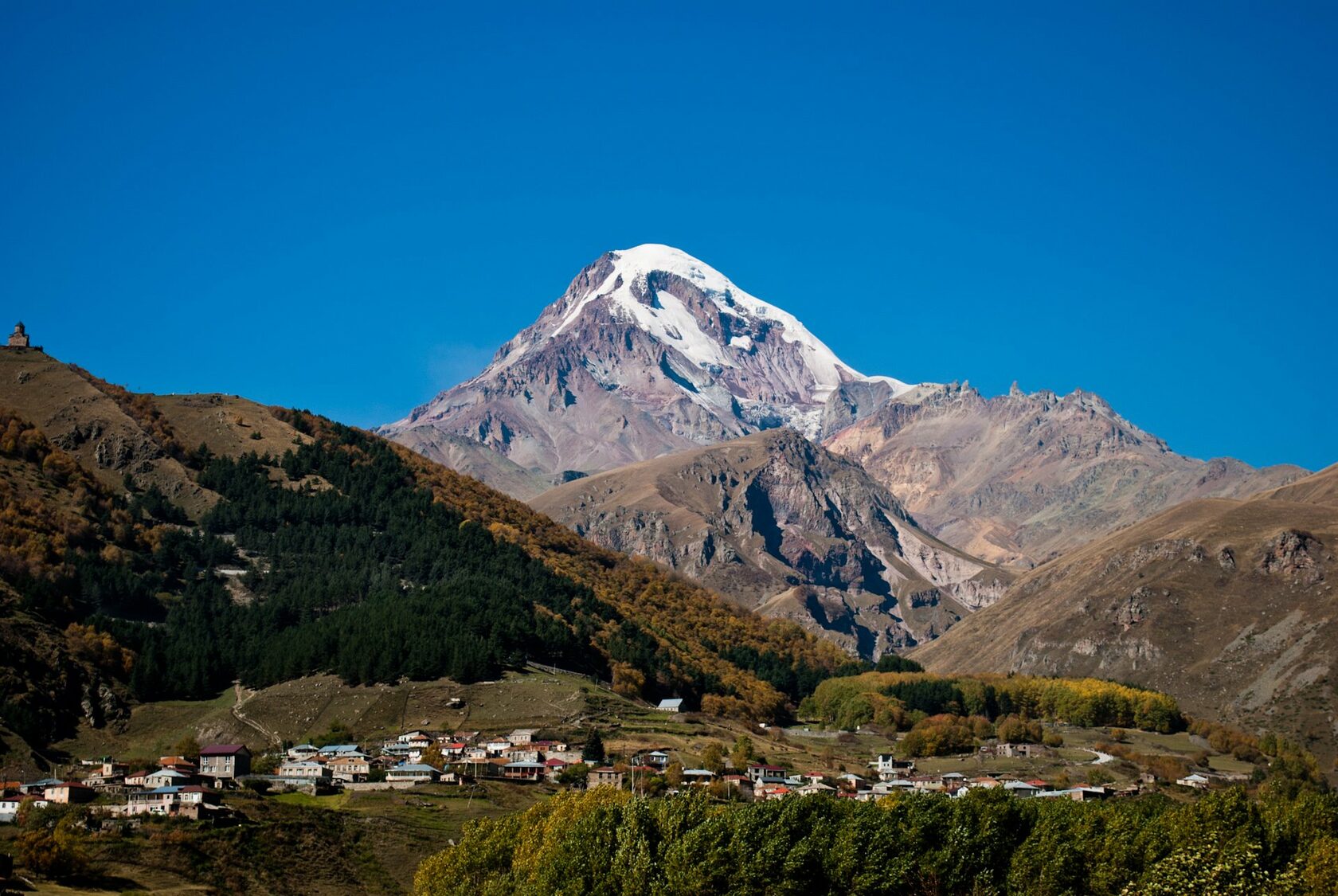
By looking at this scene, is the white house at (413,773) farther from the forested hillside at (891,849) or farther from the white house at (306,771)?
the forested hillside at (891,849)

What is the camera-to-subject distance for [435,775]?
164m

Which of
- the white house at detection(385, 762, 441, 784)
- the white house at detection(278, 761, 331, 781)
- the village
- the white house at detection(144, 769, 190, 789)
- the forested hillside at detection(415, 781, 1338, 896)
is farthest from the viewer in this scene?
the white house at detection(385, 762, 441, 784)

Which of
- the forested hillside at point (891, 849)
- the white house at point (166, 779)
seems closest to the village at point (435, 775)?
the white house at point (166, 779)

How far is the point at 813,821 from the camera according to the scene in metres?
117

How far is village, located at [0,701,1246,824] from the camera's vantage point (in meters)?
132

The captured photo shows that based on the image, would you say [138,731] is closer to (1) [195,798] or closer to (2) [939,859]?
(1) [195,798]

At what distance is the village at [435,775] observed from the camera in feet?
435

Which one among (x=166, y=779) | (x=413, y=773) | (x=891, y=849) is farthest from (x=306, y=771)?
(x=891, y=849)

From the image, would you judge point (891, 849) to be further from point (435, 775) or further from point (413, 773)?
point (413, 773)

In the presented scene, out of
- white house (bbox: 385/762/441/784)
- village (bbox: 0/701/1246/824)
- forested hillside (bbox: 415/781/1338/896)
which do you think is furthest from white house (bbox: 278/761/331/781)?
forested hillside (bbox: 415/781/1338/896)

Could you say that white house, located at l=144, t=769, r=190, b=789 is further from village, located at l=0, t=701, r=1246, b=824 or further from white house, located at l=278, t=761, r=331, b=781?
white house, located at l=278, t=761, r=331, b=781

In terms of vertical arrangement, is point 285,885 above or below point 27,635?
below

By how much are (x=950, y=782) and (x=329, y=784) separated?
81.5m

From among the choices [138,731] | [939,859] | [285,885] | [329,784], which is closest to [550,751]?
[329,784]
